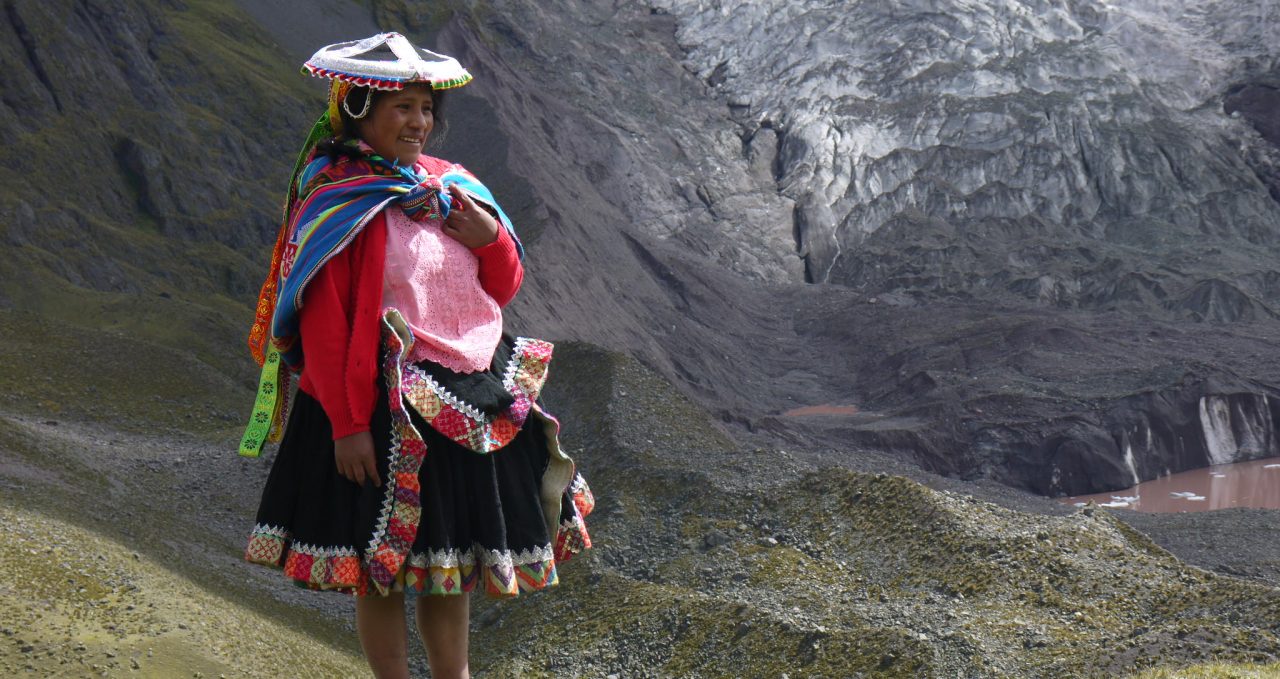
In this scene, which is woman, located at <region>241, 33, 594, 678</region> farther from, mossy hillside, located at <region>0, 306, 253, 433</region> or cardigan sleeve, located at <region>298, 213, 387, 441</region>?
mossy hillside, located at <region>0, 306, 253, 433</region>

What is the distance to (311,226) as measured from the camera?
3.26 metres

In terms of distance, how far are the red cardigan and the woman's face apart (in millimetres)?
182

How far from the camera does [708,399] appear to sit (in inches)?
1019

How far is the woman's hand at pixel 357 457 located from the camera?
3172mm

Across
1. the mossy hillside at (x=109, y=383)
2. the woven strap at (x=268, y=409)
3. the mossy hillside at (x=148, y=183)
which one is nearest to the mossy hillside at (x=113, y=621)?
the woven strap at (x=268, y=409)

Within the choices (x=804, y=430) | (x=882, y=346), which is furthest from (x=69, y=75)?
(x=882, y=346)

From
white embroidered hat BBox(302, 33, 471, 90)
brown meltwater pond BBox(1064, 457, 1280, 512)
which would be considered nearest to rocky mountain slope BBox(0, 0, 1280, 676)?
brown meltwater pond BBox(1064, 457, 1280, 512)

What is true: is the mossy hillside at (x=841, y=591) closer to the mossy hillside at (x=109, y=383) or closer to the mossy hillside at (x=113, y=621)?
the mossy hillside at (x=113, y=621)

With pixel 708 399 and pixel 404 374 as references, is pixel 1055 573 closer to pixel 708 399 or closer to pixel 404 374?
pixel 404 374

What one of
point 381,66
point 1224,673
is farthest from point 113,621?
point 1224,673

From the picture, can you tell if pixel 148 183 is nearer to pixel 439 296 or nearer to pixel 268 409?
pixel 268 409

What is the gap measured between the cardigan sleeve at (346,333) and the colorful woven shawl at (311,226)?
1.6 inches

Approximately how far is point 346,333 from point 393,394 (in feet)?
0.58

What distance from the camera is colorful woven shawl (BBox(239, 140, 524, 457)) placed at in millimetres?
3238
